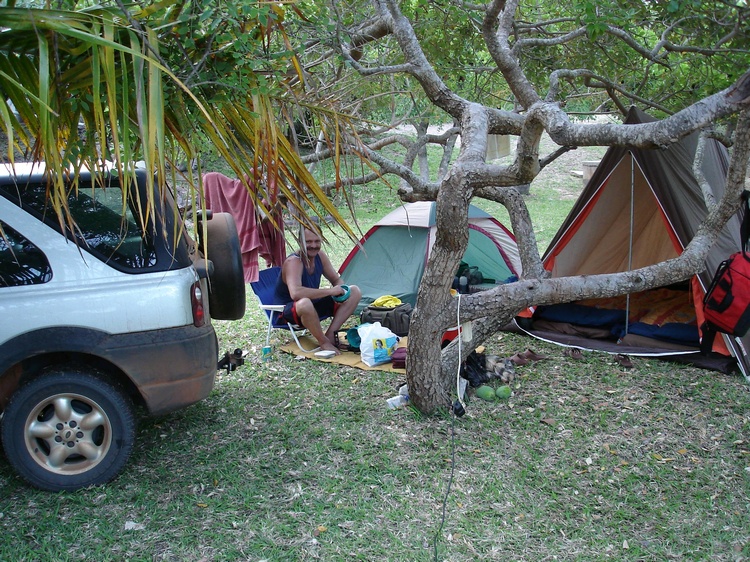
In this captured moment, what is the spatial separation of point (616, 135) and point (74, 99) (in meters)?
2.55

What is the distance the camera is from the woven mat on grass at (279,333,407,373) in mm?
5641

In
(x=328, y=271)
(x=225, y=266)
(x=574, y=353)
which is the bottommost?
(x=574, y=353)

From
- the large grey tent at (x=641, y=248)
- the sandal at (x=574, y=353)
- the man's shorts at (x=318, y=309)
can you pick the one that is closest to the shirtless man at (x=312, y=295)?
the man's shorts at (x=318, y=309)

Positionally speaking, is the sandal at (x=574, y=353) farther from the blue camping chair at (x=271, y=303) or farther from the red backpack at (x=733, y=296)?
the blue camping chair at (x=271, y=303)

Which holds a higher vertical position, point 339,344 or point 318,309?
point 318,309

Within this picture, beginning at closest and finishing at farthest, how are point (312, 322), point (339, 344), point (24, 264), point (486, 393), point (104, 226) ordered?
1. point (24, 264)
2. point (104, 226)
3. point (486, 393)
4. point (312, 322)
5. point (339, 344)

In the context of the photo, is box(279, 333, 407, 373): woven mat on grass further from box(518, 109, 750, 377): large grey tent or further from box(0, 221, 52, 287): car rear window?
box(0, 221, 52, 287): car rear window

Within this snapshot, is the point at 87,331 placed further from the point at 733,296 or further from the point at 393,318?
the point at 733,296

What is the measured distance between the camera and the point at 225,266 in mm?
4117

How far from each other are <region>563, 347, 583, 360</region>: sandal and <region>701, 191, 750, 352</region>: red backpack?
1183 mm

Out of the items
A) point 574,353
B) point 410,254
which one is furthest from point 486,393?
point 410,254

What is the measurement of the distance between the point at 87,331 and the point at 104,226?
0.58 m

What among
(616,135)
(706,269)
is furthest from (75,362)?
(706,269)

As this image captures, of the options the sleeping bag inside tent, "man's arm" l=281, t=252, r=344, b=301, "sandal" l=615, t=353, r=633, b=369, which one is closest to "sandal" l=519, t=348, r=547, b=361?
"sandal" l=615, t=353, r=633, b=369
